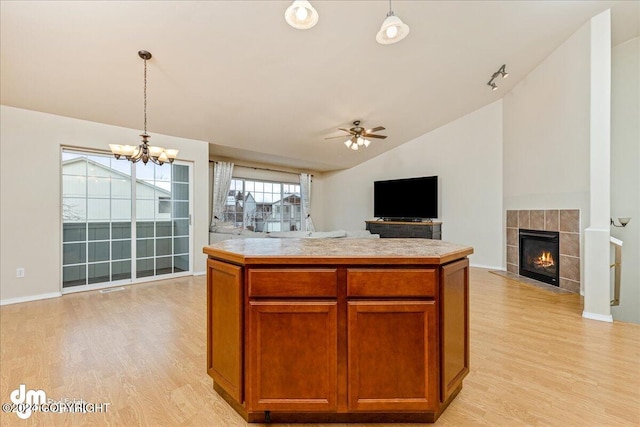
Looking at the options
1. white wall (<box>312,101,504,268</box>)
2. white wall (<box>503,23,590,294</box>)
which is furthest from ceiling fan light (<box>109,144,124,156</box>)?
white wall (<box>312,101,504,268</box>)

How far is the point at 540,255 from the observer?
4.67m

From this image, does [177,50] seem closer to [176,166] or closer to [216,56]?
[216,56]

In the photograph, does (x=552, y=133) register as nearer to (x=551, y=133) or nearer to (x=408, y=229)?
(x=551, y=133)

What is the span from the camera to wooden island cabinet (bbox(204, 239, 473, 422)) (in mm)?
1447

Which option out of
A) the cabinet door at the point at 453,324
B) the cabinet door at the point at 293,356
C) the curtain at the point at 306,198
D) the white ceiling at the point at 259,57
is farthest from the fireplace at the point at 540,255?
the curtain at the point at 306,198

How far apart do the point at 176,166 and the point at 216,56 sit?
2539 millimetres

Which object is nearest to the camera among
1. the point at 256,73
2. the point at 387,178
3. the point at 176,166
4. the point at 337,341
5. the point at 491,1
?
the point at 337,341

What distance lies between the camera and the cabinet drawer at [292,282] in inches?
57.1

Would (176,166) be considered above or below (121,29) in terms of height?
below

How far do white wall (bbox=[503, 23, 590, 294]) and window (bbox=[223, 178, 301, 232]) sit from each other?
17.7 ft

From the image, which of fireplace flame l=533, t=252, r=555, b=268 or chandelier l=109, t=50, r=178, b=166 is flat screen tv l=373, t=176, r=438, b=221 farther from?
chandelier l=109, t=50, r=178, b=166

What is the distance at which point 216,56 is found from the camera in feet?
10.9

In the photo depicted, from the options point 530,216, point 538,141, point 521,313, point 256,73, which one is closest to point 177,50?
point 256,73

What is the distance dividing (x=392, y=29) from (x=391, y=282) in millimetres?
1575
